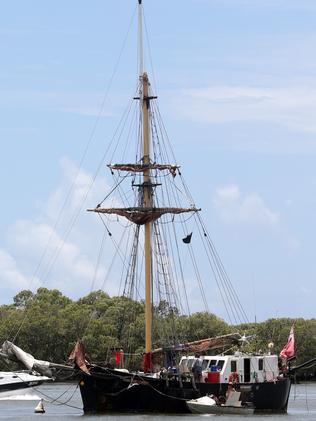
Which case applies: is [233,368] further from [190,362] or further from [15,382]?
[15,382]

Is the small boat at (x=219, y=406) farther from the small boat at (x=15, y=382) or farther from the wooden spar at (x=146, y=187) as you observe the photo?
the small boat at (x=15, y=382)

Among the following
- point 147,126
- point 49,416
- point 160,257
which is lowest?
point 49,416

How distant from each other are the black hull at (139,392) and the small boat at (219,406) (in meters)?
0.58

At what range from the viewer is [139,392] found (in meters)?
93.7

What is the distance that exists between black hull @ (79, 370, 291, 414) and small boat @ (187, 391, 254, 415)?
1.89 feet


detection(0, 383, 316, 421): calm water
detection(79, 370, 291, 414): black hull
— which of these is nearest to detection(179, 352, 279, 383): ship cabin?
detection(79, 370, 291, 414): black hull

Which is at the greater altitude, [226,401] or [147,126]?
[147,126]

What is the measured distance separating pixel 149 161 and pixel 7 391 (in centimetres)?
3172

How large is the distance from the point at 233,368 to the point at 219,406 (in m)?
3.11

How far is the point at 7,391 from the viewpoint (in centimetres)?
12538

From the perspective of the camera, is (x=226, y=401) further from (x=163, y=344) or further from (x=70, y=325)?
(x=70, y=325)

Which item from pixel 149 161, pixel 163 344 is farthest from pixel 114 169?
pixel 163 344

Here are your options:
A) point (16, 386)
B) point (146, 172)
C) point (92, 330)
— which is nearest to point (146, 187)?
point (146, 172)

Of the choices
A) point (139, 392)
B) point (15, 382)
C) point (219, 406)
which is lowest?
point (219, 406)
